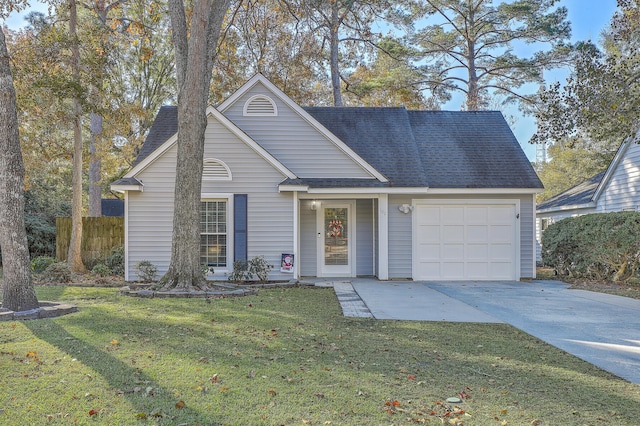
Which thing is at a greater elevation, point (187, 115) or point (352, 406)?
point (187, 115)

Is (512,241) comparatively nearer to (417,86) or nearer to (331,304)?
(331,304)

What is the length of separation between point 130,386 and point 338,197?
9014mm

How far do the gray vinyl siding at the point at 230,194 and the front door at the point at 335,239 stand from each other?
167 centimetres

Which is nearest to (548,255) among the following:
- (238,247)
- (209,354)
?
(238,247)

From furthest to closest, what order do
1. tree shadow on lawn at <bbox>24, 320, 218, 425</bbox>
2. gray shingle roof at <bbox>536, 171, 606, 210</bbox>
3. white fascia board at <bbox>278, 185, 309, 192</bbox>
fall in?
gray shingle roof at <bbox>536, 171, 606, 210</bbox> < white fascia board at <bbox>278, 185, 309, 192</bbox> < tree shadow on lawn at <bbox>24, 320, 218, 425</bbox>

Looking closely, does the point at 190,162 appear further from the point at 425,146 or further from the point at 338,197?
the point at 425,146

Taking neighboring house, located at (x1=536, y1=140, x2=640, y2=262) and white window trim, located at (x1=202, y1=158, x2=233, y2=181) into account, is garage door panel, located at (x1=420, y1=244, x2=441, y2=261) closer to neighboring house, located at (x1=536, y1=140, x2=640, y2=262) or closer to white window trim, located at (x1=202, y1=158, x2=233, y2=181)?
white window trim, located at (x1=202, y1=158, x2=233, y2=181)

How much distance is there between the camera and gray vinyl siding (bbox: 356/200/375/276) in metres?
13.2

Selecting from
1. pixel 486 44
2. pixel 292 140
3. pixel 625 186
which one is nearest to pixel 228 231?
pixel 292 140

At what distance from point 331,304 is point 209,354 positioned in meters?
3.80

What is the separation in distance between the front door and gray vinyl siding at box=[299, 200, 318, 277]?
0.50 ft

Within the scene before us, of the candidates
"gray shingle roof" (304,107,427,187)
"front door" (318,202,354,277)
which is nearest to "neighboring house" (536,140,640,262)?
"gray shingle roof" (304,107,427,187)

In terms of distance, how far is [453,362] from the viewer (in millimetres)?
4828

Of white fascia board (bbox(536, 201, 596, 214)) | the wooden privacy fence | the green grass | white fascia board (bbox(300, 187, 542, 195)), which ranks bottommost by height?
the green grass
